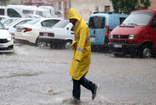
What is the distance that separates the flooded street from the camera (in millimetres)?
7797

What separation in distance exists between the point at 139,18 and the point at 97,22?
2.25 meters

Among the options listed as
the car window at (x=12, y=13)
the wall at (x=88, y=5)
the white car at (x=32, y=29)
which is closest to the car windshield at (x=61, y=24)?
the white car at (x=32, y=29)

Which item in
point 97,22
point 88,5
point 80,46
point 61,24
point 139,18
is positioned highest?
point 80,46

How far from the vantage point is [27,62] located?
13969mm

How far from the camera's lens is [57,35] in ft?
65.0

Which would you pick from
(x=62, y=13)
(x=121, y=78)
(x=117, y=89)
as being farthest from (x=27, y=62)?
(x=62, y=13)

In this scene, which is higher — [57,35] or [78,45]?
[78,45]

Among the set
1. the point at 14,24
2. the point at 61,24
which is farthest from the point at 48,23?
the point at 14,24

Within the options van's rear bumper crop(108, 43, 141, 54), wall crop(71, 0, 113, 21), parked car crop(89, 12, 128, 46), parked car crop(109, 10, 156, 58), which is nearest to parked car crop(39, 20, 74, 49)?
parked car crop(89, 12, 128, 46)

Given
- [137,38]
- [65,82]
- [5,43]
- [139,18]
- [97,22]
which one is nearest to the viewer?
[65,82]

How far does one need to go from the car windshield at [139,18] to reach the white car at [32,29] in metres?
5.97

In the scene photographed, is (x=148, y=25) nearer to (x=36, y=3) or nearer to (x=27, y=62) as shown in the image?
(x=27, y=62)

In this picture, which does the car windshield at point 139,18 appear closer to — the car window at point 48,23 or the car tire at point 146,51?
the car tire at point 146,51

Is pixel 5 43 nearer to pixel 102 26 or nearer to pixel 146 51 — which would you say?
pixel 102 26
